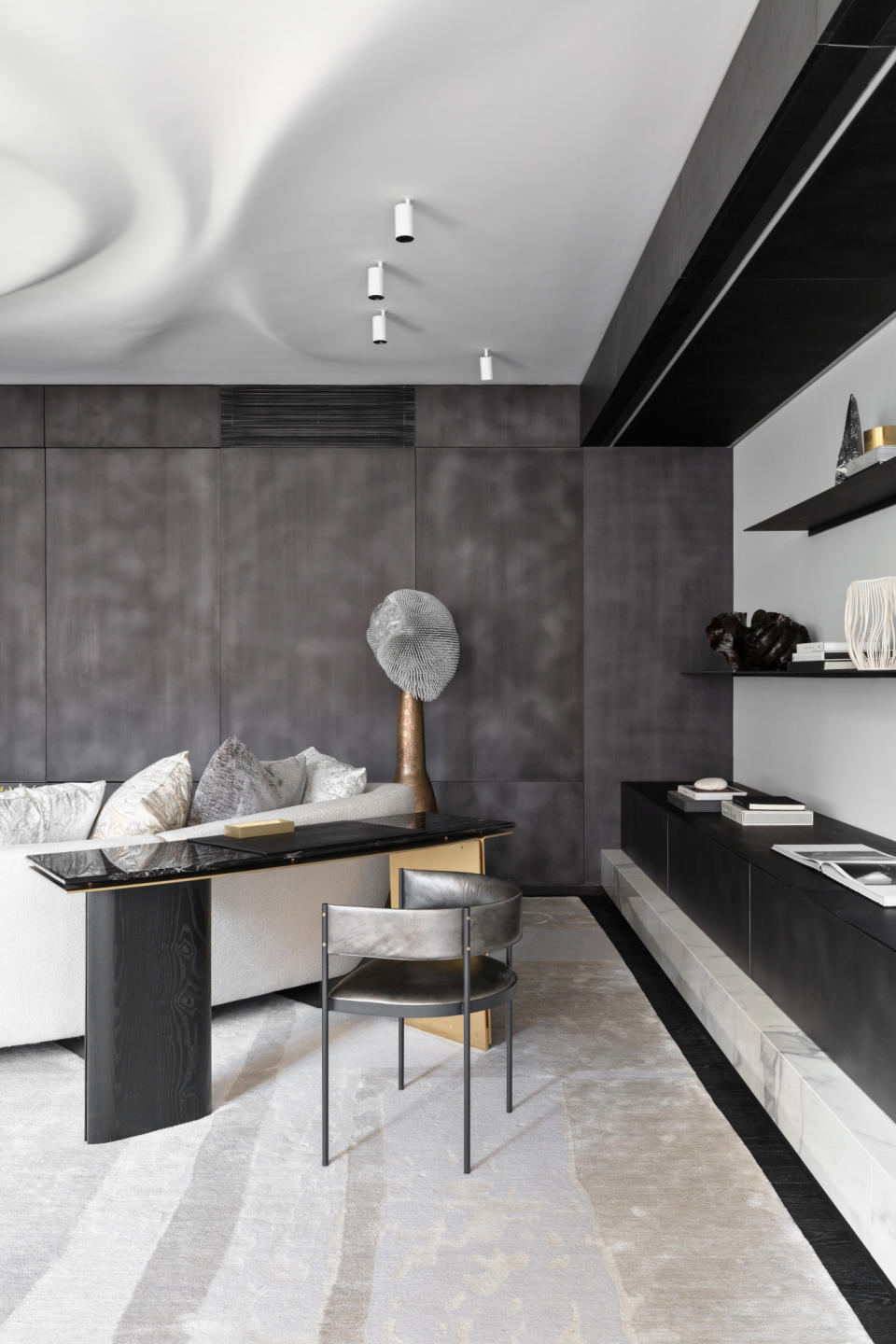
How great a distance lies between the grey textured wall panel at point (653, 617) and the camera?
5582 millimetres

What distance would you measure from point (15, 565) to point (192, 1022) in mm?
3742

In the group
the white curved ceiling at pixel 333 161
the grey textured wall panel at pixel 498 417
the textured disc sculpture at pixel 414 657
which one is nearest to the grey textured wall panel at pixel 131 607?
the white curved ceiling at pixel 333 161

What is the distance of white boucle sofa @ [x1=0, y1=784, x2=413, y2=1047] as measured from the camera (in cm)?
292

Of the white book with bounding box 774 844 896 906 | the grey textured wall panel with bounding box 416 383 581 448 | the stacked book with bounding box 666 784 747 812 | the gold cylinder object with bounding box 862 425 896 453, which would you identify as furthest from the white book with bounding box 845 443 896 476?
the grey textured wall panel with bounding box 416 383 581 448

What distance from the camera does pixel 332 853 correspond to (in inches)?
108

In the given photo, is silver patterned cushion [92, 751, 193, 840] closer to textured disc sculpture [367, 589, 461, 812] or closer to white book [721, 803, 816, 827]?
textured disc sculpture [367, 589, 461, 812]

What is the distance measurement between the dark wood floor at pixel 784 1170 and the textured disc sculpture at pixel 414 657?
1636 mm

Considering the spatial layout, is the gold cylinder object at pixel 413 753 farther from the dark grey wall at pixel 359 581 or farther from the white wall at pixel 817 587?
the white wall at pixel 817 587

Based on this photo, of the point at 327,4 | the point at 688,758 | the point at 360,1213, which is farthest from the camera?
the point at 688,758

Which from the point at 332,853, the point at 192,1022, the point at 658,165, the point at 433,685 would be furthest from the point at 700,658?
the point at 192,1022

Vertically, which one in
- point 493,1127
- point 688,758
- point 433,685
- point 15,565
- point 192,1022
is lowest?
point 493,1127

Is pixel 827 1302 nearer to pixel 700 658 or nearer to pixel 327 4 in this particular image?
pixel 327 4

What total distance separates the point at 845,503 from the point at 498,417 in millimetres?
2507

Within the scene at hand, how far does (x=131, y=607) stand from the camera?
222 inches
